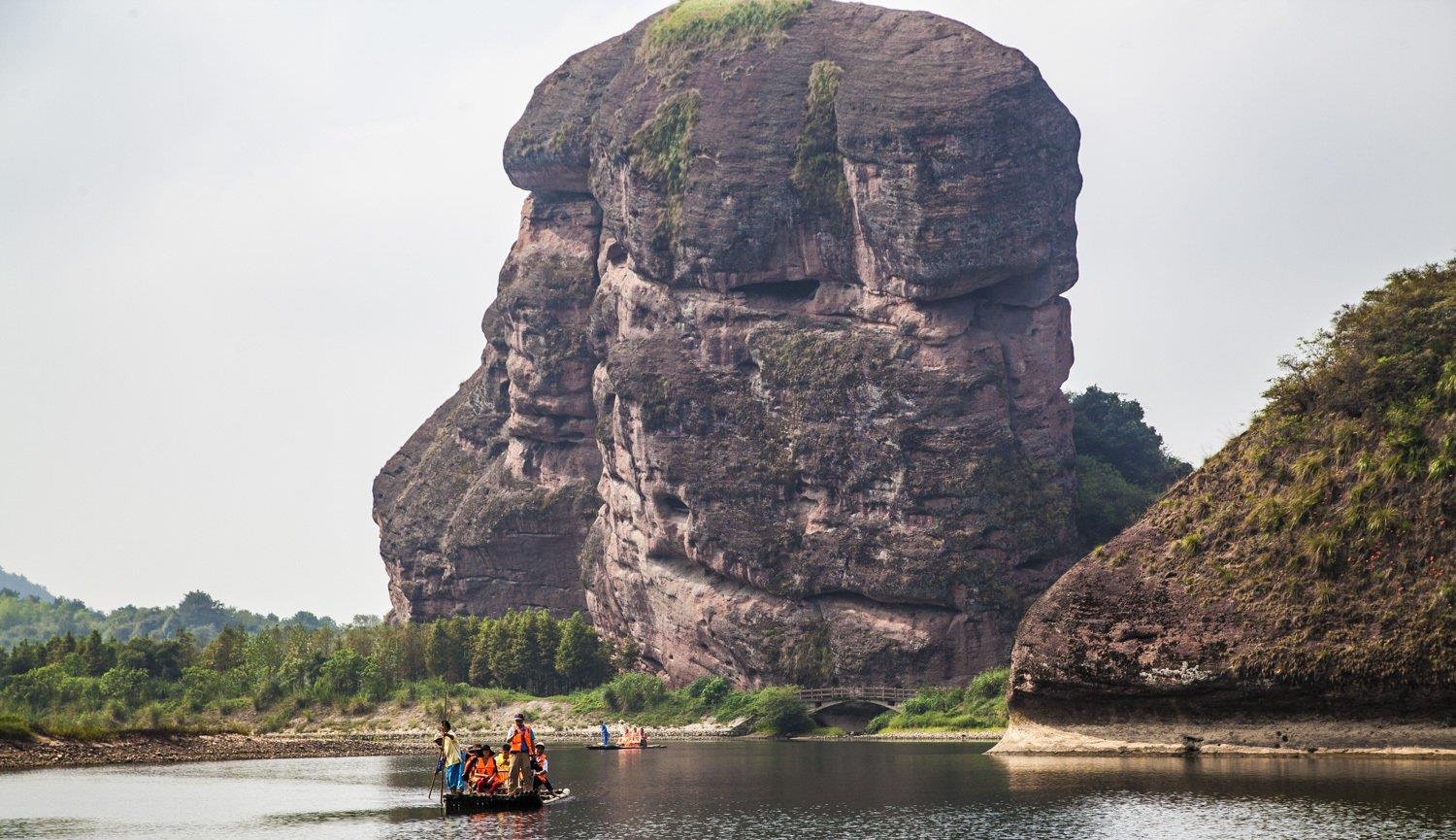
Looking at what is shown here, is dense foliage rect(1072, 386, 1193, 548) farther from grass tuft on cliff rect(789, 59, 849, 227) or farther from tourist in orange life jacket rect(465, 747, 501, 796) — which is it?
tourist in orange life jacket rect(465, 747, 501, 796)

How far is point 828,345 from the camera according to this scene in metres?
122

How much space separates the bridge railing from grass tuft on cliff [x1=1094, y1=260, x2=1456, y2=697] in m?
37.1

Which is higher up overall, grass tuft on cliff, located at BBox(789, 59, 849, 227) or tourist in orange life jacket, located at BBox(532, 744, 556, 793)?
grass tuft on cliff, located at BBox(789, 59, 849, 227)

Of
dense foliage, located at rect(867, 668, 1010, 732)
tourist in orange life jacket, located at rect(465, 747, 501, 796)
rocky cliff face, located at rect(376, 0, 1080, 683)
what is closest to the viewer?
tourist in orange life jacket, located at rect(465, 747, 501, 796)

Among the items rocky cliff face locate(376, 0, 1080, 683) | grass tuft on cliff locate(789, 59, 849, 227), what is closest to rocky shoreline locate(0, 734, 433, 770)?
rocky cliff face locate(376, 0, 1080, 683)

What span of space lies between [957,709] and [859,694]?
25.8 ft

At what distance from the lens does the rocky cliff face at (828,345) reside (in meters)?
118

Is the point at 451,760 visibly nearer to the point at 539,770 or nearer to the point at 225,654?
the point at 539,770

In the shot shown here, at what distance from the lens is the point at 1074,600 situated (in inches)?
3017

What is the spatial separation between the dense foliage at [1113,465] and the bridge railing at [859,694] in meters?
19.1

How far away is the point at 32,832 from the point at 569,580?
311 feet

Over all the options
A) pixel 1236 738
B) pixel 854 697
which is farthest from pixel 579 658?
pixel 1236 738

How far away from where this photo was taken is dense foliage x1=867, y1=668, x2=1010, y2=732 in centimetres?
10512

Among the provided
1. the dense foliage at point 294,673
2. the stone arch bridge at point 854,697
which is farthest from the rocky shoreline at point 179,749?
the stone arch bridge at point 854,697
